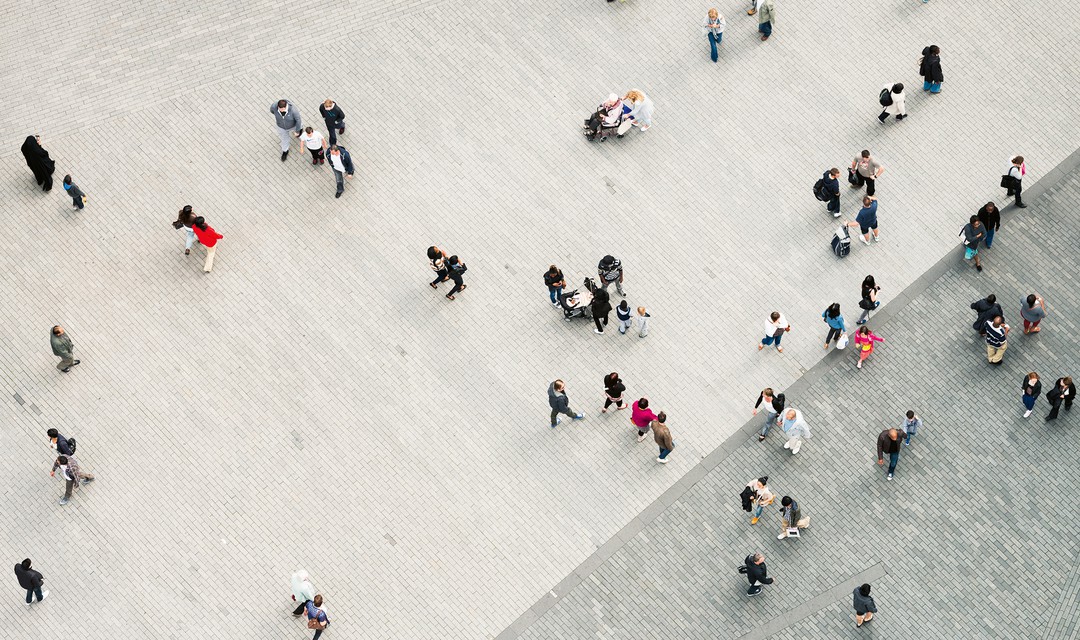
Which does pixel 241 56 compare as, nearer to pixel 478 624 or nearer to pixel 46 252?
pixel 46 252

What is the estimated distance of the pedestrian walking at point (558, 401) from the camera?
2842cm

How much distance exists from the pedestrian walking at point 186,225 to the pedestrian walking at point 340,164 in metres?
3.07

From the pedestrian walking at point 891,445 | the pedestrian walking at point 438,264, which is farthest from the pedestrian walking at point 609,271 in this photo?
the pedestrian walking at point 891,445

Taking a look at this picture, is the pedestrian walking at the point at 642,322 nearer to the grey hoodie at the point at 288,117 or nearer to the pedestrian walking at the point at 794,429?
the pedestrian walking at the point at 794,429

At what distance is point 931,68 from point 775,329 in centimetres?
755

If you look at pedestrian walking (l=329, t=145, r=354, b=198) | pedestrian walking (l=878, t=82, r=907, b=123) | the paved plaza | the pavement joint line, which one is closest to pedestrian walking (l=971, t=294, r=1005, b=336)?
the paved plaza

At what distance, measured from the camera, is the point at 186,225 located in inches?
1220

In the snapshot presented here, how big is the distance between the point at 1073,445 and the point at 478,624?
38.9 ft

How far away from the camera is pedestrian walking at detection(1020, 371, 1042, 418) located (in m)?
28.7

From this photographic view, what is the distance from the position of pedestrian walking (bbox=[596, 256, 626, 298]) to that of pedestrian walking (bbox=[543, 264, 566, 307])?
79 cm

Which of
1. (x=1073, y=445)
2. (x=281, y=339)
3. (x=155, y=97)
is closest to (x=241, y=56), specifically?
(x=155, y=97)

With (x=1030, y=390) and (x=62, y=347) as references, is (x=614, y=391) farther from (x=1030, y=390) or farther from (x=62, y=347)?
(x=62, y=347)

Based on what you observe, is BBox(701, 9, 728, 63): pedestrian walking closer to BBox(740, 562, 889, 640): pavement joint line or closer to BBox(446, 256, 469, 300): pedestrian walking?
BBox(446, 256, 469, 300): pedestrian walking

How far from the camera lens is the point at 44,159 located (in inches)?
1261
